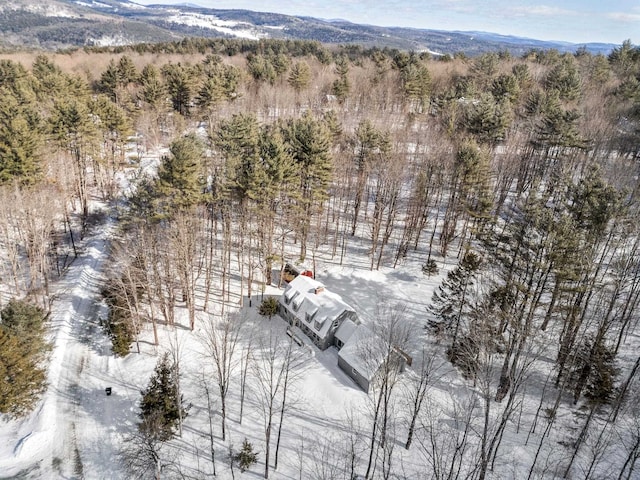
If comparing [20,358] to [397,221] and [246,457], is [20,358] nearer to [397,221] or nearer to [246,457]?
[246,457]

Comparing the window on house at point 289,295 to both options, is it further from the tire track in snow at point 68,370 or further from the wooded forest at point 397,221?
the tire track in snow at point 68,370

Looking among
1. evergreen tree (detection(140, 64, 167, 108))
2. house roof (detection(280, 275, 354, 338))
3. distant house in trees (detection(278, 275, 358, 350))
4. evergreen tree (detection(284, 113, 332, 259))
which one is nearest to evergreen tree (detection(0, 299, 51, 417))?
distant house in trees (detection(278, 275, 358, 350))

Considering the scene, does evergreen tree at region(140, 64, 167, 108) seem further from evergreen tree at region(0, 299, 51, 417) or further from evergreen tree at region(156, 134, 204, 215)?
evergreen tree at region(0, 299, 51, 417)

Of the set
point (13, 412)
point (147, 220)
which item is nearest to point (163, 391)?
point (13, 412)

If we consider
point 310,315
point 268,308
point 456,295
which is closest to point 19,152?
point 268,308

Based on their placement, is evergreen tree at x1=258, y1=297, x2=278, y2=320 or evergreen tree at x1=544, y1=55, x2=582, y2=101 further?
evergreen tree at x1=544, y1=55, x2=582, y2=101

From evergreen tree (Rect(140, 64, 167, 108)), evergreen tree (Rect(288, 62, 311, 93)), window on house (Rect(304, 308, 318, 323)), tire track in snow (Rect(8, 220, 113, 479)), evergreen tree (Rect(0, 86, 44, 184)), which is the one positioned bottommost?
tire track in snow (Rect(8, 220, 113, 479))

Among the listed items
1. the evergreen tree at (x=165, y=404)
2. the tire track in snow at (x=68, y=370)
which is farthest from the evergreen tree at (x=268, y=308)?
the tire track in snow at (x=68, y=370)

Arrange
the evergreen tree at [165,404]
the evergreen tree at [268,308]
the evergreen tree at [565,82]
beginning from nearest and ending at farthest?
the evergreen tree at [165,404], the evergreen tree at [268,308], the evergreen tree at [565,82]
